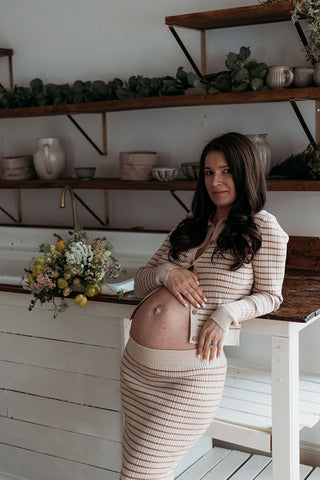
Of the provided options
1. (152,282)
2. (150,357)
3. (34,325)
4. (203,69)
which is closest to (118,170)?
(203,69)

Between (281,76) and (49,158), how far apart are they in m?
1.34

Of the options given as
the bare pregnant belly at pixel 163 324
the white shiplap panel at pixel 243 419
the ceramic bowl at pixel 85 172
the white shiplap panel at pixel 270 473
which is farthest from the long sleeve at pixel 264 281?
the ceramic bowl at pixel 85 172

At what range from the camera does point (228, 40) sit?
2.96m

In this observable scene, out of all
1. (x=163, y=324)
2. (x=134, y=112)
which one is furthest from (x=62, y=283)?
(x=134, y=112)

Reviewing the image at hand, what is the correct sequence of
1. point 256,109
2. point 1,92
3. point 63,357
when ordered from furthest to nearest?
point 1,92 → point 256,109 → point 63,357

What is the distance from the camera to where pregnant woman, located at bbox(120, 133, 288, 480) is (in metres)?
2.07

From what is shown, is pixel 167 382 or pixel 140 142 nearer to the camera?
pixel 167 382

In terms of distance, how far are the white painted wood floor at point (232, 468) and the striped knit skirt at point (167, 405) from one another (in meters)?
0.82

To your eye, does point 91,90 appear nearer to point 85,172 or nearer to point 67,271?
point 85,172

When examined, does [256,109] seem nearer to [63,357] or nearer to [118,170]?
[118,170]

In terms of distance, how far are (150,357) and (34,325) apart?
789 mm

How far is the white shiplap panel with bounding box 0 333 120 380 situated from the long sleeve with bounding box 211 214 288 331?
25.2 inches

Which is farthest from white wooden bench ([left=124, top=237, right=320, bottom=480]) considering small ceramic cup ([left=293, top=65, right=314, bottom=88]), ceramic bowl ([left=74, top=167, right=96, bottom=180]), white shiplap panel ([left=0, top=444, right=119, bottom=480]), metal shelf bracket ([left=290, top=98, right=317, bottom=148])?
ceramic bowl ([left=74, top=167, right=96, bottom=180])

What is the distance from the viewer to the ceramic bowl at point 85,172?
329 centimetres
